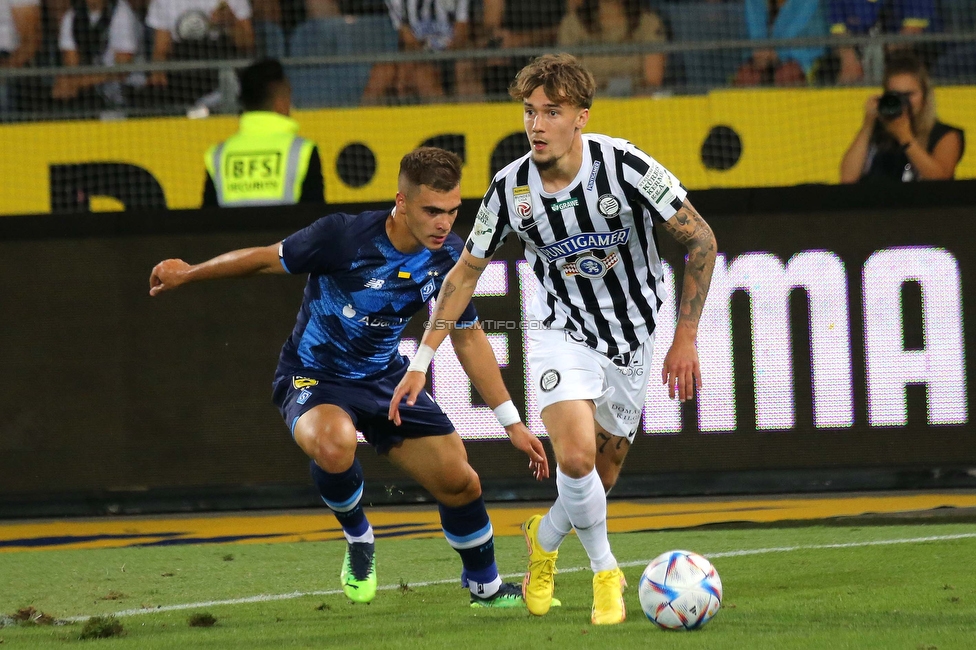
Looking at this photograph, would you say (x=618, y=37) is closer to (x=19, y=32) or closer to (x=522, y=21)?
(x=522, y=21)

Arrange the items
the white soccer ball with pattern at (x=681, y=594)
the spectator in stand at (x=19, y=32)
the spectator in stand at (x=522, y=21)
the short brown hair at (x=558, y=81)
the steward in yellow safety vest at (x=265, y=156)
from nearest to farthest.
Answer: the white soccer ball with pattern at (x=681, y=594), the short brown hair at (x=558, y=81), the steward in yellow safety vest at (x=265, y=156), the spectator in stand at (x=522, y=21), the spectator in stand at (x=19, y=32)

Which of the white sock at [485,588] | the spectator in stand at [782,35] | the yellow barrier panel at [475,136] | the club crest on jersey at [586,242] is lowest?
the white sock at [485,588]

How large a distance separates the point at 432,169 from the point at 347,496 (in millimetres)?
1451

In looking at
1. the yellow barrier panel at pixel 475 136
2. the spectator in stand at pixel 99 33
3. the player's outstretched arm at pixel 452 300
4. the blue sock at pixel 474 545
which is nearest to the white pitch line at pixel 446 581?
the blue sock at pixel 474 545

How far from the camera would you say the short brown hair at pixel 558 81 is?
5.18 m

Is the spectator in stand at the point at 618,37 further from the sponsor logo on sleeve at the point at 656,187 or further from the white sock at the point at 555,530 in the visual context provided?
the white sock at the point at 555,530

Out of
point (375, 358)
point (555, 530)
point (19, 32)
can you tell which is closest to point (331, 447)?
point (375, 358)

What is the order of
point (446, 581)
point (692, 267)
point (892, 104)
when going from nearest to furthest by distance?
point (692, 267), point (446, 581), point (892, 104)

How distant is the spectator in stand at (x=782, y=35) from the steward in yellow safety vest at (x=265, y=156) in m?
3.58

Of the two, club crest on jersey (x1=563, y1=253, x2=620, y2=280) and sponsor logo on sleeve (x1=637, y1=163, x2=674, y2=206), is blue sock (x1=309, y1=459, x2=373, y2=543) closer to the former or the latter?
club crest on jersey (x1=563, y1=253, x2=620, y2=280)

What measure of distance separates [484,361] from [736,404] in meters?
3.35

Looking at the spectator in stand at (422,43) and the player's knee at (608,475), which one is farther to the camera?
the spectator in stand at (422,43)

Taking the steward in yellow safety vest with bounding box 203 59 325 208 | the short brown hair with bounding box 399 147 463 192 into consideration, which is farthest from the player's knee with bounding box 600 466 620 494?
the steward in yellow safety vest with bounding box 203 59 325 208

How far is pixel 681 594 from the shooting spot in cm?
477
